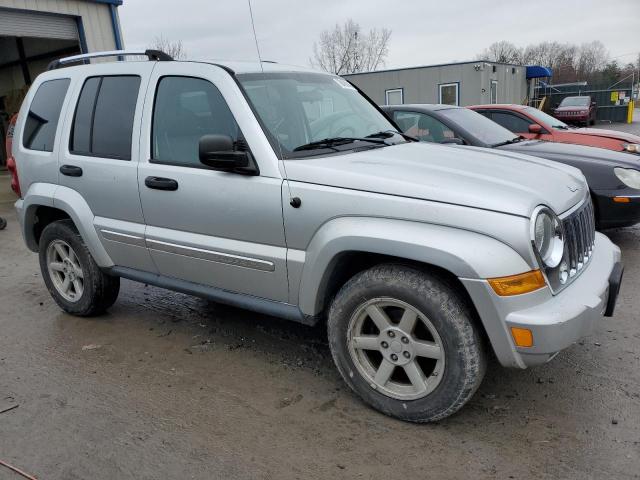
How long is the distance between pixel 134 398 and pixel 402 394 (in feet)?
5.22

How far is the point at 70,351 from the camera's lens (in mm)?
3916

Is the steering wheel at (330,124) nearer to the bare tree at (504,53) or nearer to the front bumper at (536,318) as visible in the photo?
the front bumper at (536,318)

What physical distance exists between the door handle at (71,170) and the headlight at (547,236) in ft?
10.3

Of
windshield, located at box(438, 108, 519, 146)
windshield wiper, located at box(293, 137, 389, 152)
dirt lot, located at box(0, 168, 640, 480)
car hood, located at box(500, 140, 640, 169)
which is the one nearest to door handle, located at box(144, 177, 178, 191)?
windshield wiper, located at box(293, 137, 389, 152)

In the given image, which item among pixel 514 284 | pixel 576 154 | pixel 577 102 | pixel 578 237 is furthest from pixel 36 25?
pixel 577 102

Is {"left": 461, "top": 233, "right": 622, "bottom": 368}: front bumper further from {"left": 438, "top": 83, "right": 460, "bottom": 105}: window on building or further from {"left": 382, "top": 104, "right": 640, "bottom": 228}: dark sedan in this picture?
{"left": 438, "top": 83, "right": 460, "bottom": 105}: window on building

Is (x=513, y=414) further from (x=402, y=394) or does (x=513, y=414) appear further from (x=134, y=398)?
(x=134, y=398)

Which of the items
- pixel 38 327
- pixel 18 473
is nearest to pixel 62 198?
pixel 38 327

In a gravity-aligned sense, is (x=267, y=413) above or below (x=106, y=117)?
below

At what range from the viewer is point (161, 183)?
3449 mm

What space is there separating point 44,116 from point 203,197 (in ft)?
6.54

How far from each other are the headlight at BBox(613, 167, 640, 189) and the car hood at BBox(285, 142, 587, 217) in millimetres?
2454

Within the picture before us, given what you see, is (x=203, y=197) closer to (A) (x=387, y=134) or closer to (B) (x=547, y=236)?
(A) (x=387, y=134)

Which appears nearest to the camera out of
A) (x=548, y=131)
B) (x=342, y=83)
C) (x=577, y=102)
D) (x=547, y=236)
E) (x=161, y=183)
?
(x=547, y=236)
